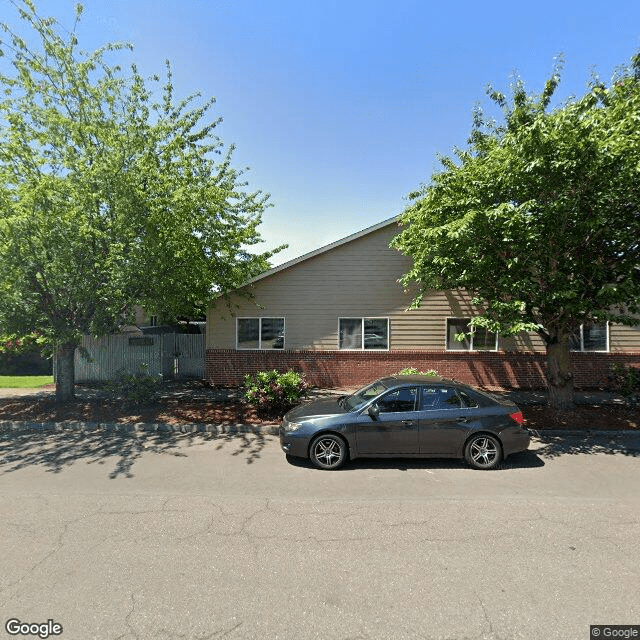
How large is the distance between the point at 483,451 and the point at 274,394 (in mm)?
4454

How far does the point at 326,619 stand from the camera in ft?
8.75

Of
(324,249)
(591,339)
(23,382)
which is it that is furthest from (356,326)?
(23,382)

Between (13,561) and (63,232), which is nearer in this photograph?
(13,561)

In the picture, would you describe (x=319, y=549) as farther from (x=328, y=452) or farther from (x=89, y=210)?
(x=89, y=210)

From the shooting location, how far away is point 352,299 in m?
12.5

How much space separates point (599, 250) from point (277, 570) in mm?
8041

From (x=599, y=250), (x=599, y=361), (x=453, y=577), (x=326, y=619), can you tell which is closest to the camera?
(x=326, y=619)

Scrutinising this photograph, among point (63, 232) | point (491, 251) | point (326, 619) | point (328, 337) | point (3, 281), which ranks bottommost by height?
point (326, 619)

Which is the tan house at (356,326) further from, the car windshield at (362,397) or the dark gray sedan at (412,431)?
the dark gray sedan at (412,431)

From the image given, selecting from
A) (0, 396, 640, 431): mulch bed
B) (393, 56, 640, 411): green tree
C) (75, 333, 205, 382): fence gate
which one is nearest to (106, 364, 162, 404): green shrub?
(0, 396, 640, 431): mulch bed

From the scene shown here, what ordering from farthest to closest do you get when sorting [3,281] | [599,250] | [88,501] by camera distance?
[3,281] < [599,250] < [88,501]

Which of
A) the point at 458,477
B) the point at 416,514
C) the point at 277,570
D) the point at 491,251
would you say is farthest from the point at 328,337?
the point at 277,570

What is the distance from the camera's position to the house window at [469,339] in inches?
488

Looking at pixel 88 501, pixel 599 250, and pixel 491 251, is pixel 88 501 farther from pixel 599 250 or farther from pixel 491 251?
pixel 599 250
